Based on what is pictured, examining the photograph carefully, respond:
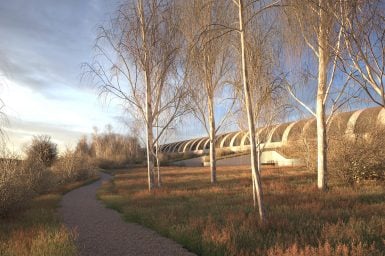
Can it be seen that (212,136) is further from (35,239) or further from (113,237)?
(35,239)

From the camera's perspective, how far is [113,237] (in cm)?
881

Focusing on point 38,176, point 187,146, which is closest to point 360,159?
point 38,176

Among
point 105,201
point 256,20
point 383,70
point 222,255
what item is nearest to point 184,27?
point 256,20

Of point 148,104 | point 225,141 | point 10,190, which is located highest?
point 148,104

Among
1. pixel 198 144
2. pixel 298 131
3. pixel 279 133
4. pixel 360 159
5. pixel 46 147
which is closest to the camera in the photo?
pixel 360 159

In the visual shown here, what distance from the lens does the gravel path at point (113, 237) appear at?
7399 mm

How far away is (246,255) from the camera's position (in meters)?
6.09

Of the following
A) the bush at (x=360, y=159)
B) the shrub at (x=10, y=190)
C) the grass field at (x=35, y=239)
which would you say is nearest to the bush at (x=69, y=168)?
the shrub at (x=10, y=190)

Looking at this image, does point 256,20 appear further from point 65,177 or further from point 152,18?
point 65,177

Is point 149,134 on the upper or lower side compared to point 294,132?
lower

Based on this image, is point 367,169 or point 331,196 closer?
point 331,196

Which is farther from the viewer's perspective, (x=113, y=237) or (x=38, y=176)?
(x=38, y=176)

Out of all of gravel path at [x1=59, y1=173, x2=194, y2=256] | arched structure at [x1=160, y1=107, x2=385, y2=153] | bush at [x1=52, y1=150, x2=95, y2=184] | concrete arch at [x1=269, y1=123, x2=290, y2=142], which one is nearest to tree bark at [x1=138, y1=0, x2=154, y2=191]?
arched structure at [x1=160, y1=107, x2=385, y2=153]

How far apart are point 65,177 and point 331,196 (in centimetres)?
2116
